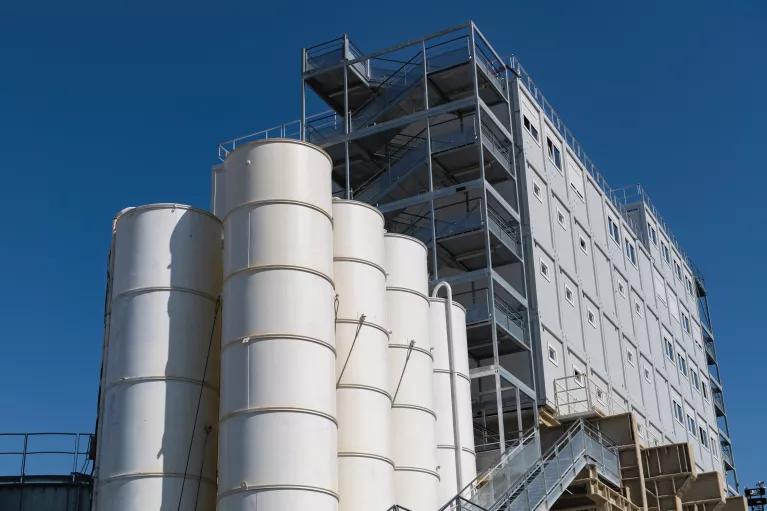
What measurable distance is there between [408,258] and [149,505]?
37.2ft

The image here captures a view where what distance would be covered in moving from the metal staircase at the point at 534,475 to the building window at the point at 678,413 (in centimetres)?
2296

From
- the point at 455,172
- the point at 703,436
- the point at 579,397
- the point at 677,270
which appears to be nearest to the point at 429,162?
the point at 455,172

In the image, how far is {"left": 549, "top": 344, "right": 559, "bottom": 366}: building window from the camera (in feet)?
149

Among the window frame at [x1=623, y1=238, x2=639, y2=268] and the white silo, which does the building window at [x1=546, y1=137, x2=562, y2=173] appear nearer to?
the window frame at [x1=623, y1=238, x2=639, y2=268]

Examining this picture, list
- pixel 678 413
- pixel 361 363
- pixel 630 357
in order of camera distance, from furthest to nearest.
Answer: pixel 678 413
pixel 630 357
pixel 361 363

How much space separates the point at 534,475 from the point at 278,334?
1031 cm

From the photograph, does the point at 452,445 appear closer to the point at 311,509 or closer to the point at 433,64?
the point at 311,509

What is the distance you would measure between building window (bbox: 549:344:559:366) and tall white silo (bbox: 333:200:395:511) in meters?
17.1

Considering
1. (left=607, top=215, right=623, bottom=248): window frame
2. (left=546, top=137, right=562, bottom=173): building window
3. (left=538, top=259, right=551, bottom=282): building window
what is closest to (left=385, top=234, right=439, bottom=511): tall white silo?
(left=538, top=259, right=551, bottom=282): building window

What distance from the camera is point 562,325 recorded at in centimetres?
4738

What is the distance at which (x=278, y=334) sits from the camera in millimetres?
25234

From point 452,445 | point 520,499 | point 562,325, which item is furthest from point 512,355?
point 520,499

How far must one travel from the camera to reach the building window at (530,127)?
48.8 metres

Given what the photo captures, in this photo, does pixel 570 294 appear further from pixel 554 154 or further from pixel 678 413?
pixel 678 413
